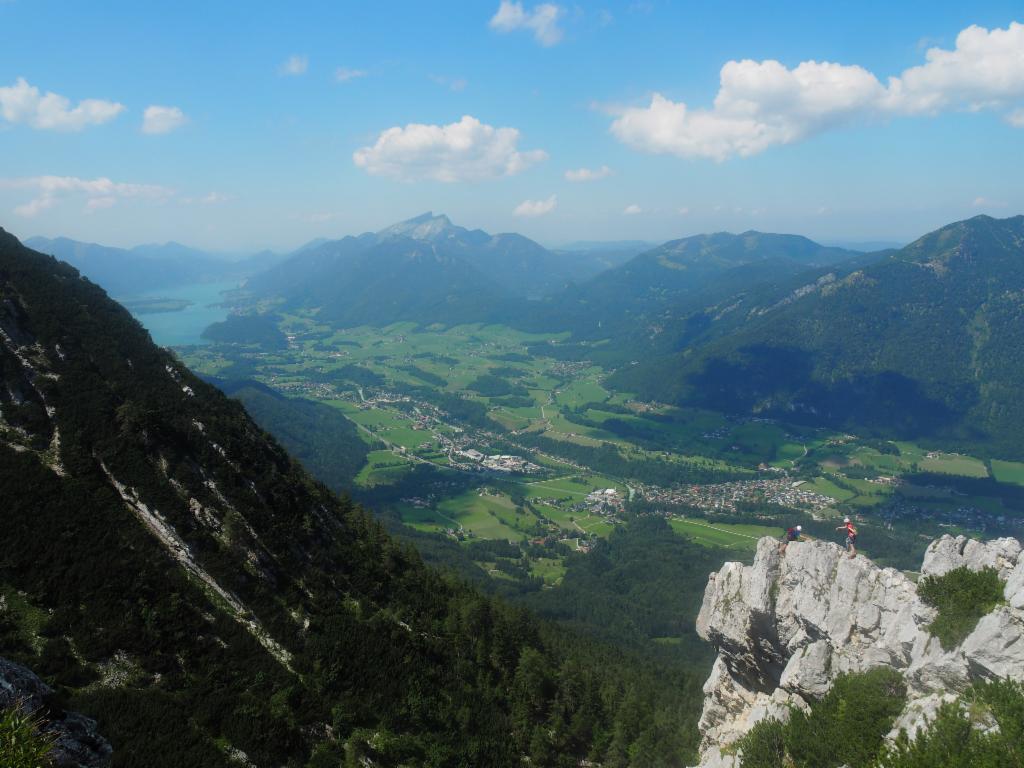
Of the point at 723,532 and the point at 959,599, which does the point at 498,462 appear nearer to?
the point at 723,532

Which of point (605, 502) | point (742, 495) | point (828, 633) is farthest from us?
point (742, 495)

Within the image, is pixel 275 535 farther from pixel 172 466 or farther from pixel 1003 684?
pixel 1003 684

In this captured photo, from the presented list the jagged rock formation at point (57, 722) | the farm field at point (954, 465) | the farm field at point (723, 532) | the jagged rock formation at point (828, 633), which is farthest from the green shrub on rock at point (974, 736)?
the farm field at point (954, 465)

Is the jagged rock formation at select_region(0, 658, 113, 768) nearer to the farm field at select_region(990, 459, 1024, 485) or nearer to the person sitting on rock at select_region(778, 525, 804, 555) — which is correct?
the person sitting on rock at select_region(778, 525, 804, 555)

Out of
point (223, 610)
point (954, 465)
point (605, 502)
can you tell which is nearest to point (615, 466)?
point (605, 502)

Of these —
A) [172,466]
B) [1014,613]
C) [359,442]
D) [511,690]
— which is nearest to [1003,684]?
[1014,613]

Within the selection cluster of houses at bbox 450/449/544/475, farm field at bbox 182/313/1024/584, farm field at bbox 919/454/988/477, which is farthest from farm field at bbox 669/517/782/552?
farm field at bbox 919/454/988/477
